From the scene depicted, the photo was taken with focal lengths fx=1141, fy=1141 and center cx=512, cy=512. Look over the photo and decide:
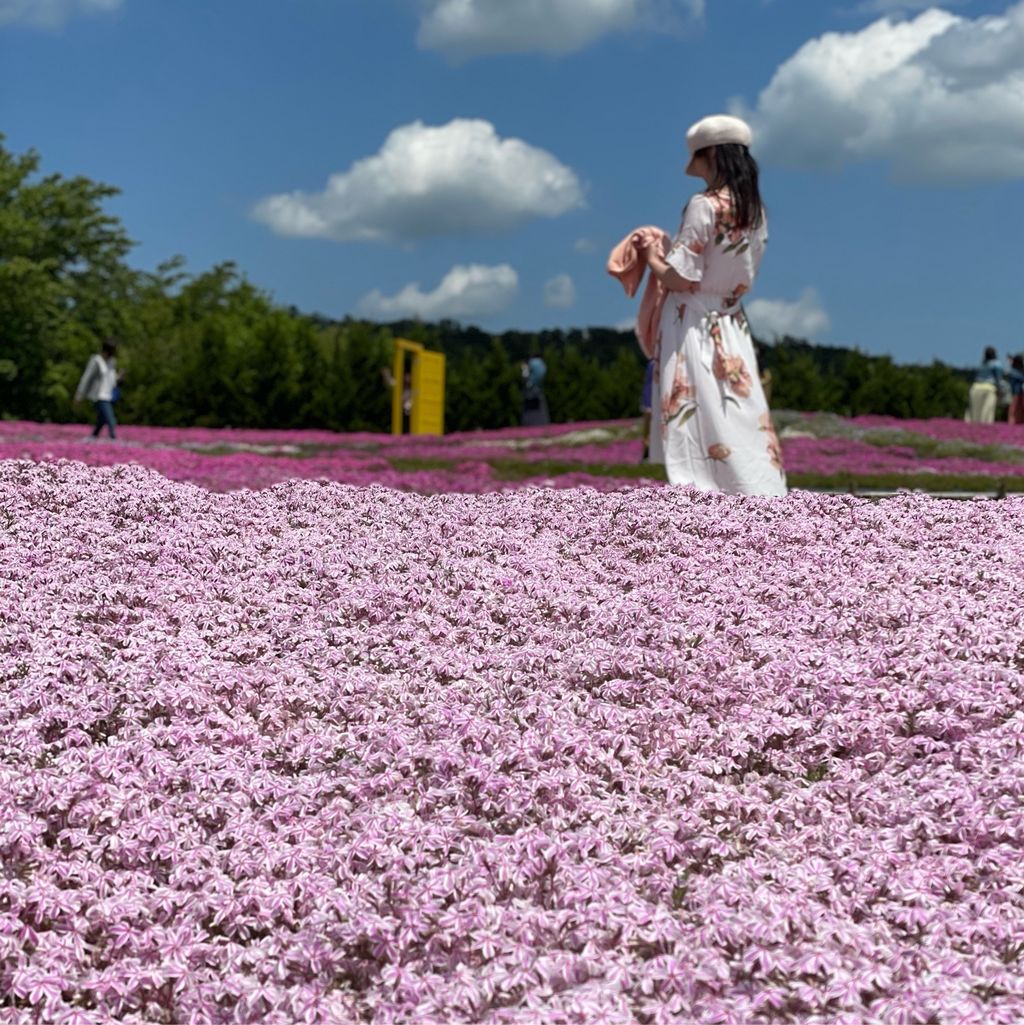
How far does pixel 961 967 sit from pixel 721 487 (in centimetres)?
663

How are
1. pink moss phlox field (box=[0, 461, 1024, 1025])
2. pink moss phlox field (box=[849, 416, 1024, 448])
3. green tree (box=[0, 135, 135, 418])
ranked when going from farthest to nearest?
green tree (box=[0, 135, 135, 418]) → pink moss phlox field (box=[849, 416, 1024, 448]) → pink moss phlox field (box=[0, 461, 1024, 1025])

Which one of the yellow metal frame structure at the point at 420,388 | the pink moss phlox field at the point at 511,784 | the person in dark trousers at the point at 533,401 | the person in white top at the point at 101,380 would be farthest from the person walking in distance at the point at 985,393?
the pink moss phlox field at the point at 511,784

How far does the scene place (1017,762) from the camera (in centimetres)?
343

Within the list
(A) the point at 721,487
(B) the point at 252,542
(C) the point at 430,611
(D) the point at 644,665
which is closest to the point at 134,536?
(B) the point at 252,542

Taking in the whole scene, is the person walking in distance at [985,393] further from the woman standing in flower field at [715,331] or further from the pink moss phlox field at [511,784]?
the pink moss phlox field at [511,784]

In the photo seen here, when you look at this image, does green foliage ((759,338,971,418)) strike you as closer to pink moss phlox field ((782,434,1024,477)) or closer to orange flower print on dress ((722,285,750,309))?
pink moss phlox field ((782,434,1024,477))

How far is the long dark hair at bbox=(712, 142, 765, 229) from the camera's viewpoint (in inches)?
354

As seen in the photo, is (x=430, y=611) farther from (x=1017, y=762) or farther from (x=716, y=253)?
(x=716, y=253)

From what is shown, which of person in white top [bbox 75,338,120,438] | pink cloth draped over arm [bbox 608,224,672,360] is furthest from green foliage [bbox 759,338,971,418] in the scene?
pink cloth draped over arm [bbox 608,224,672,360]

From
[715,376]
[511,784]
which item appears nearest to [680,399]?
[715,376]

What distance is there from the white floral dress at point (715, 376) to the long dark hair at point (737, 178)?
7 centimetres

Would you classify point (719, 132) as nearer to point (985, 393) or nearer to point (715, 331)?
point (715, 331)

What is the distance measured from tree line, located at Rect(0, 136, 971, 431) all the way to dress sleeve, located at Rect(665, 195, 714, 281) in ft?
117

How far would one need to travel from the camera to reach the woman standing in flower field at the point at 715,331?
9.02 metres
